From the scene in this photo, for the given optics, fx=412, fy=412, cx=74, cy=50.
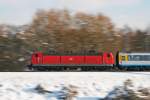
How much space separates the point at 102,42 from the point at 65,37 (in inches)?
243

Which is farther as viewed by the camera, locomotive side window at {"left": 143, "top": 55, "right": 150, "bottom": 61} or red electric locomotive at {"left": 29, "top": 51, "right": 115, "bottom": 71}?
locomotive side window at {"left": 143, "top": 55, "right": 150, "bottom": 61}

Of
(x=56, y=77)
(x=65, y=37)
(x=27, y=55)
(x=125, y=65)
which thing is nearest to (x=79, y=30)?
(x=65, y=37)

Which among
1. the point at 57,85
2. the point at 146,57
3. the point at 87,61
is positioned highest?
the point at 146,57

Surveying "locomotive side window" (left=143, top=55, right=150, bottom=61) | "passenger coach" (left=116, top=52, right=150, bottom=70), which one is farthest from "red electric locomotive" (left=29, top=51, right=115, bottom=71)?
"locomotive side window" (left=143, top=55, right=150, bottom=61)

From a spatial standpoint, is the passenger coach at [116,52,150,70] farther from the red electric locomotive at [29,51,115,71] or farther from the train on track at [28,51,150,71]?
the red electric locomotive at [29,51,115,71]

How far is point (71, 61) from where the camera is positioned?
138 ft

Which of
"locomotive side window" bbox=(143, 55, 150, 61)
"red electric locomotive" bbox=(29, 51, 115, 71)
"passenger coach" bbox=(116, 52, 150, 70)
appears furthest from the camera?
"locomotive side window" bbox=(143, 55, 150, 61)

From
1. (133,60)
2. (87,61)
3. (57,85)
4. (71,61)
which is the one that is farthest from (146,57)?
(57,85)

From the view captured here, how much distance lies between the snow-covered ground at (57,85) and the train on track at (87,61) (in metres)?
13.7

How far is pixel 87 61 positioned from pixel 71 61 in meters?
1.64

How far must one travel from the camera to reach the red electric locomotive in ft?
135

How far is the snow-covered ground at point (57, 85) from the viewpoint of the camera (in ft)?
77.7

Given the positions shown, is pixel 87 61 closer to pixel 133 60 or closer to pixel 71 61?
pixel 71 61

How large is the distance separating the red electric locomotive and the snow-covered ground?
44.8 feet
